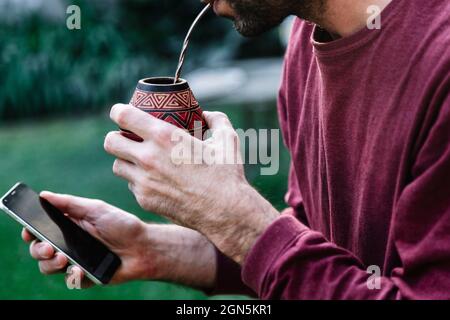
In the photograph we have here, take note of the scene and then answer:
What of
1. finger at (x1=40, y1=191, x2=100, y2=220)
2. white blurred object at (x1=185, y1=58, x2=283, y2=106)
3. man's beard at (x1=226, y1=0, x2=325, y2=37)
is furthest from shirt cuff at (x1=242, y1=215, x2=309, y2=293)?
white blurred object at (x1=185, y1=58, x2=283, y2=106)

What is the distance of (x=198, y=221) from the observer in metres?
1.82

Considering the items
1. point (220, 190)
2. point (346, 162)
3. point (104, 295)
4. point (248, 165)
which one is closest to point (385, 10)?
point (346, 162)

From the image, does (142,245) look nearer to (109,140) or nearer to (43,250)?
(43,250)

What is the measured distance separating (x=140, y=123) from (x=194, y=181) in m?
0.17

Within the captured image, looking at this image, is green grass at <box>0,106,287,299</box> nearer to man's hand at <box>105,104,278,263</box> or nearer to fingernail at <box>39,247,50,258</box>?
fingernail at <box>39,247,50,258</box>

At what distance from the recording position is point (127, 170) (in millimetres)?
1848

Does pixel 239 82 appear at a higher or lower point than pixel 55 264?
lower

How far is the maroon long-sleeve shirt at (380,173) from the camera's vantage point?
5.38 feet

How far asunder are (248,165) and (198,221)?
4122mm

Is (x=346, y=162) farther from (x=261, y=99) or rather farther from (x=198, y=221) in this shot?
(x=261, y=99)

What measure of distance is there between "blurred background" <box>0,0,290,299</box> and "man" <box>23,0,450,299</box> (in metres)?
4.16

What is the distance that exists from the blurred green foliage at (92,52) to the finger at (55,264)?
5567mm

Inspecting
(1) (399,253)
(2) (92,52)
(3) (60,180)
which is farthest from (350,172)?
(2) (92,52)

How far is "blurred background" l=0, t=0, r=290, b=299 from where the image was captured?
269 inches
